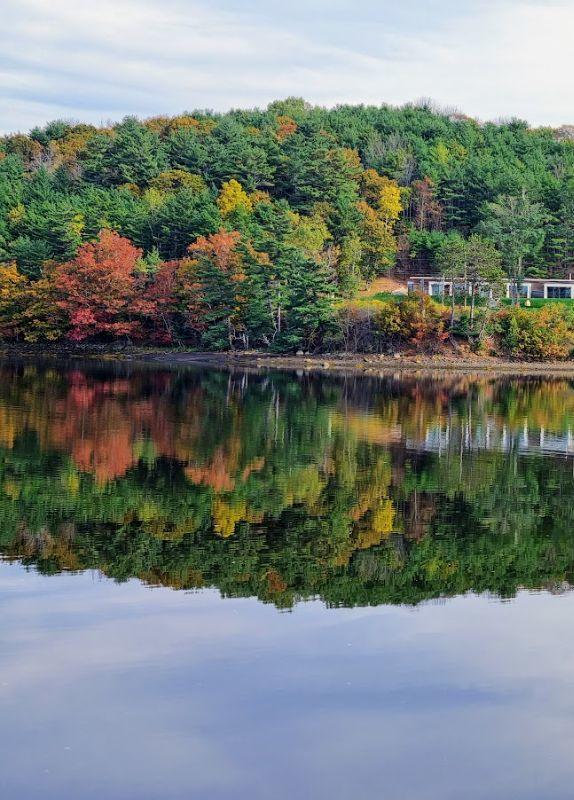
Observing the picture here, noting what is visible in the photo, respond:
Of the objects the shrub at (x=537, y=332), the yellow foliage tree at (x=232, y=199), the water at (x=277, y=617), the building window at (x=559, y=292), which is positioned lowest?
the water at (x=277, y=617)

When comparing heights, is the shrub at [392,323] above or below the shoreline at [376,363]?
above

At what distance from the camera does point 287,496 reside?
18547 millimetres

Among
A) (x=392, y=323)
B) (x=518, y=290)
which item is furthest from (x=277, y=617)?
(x=518, y=290)

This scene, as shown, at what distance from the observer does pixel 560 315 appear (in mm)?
59875

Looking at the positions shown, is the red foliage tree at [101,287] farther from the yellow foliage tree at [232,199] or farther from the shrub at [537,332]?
the shrub at [537,332]

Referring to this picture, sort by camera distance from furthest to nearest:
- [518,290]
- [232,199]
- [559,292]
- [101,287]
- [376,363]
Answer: [232,199], [559,292], [518,290], [101,287], [376,363]

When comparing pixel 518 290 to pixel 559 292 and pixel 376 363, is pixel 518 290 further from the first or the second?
pixel 376 363

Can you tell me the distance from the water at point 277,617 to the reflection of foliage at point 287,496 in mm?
68

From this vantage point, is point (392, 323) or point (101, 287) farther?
point (101, 287)

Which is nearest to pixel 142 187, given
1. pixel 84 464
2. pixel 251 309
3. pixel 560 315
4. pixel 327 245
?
pixel 327 245

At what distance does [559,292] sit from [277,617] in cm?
6519

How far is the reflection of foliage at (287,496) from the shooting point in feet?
44.8

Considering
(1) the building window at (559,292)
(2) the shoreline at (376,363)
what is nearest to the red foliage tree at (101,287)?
(2) the shoreline at (376,363)

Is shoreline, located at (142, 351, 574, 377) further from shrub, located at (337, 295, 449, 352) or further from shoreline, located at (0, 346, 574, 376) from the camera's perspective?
shrub, located at (337, 295, 449, 352)
